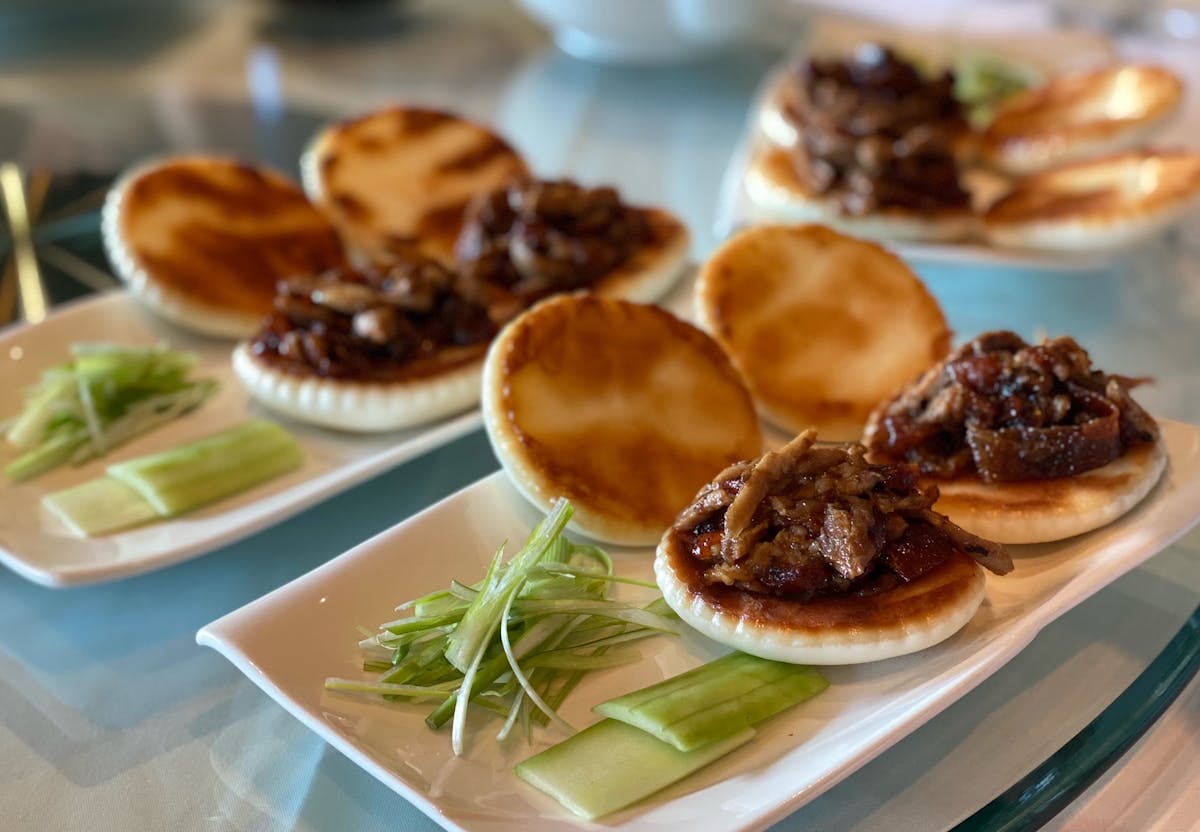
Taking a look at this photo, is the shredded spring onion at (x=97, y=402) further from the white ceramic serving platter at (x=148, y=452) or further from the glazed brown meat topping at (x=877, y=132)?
the glazed brown meat topping at (x=877, y=132)

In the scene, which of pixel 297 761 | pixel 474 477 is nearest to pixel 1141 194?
pixel 474 477

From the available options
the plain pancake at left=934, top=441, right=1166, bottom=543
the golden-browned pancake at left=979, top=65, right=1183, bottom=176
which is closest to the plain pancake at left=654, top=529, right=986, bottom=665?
the plain pancake at left=934, top=441, right=1166, bottom=543

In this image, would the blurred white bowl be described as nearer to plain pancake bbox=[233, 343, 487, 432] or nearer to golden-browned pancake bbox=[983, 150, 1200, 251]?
golden-browned pancake bbox=[983, 150, 1200, 251]

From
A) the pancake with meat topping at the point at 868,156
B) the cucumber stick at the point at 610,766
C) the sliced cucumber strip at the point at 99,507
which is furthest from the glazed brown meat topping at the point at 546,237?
the cucumber stick at the point at 610,766

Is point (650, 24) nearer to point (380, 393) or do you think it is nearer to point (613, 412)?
point (380, 393)

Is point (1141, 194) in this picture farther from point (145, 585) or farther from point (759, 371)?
point (145, 585)
